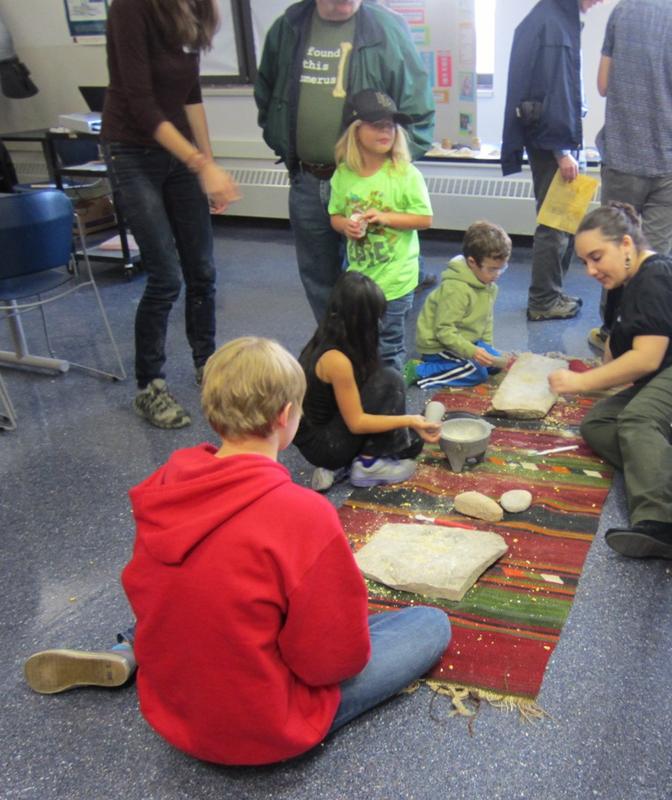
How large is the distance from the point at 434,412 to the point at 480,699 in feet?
3.59

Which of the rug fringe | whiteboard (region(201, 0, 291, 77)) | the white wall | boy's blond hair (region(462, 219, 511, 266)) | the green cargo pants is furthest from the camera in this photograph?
the white wall

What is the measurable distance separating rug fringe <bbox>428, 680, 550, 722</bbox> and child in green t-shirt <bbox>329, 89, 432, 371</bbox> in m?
1.12

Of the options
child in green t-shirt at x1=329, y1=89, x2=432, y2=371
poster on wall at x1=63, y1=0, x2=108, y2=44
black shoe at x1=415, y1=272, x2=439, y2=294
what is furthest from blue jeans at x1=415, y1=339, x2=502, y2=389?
poster on wall at x1=63, y1=0, x2=108, y2=44

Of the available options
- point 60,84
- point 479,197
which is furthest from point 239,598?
point 60,84

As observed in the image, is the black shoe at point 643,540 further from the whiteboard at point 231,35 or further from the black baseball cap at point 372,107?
the whiteboard at point 231,35

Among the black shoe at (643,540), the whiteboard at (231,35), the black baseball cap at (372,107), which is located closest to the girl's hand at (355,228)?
the black baseball cap at (372,107)

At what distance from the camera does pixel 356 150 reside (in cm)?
241

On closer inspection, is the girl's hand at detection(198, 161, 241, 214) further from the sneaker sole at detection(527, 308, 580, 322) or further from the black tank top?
the sneaker sole at detection(527, 308, 580, 322)

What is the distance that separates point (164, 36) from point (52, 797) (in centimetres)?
202

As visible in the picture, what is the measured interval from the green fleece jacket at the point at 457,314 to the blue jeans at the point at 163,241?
806mm

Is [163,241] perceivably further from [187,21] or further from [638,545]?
[638,545]

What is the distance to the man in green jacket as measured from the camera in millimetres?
2451

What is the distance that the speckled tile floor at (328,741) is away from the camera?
1.32 metres

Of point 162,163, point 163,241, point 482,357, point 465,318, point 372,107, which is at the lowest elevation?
point 482,357
